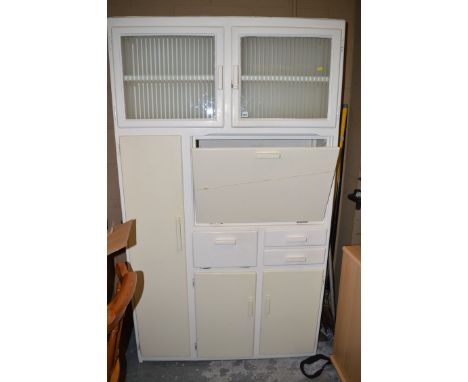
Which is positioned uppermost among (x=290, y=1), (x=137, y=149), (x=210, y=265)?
(x=290, y=1)

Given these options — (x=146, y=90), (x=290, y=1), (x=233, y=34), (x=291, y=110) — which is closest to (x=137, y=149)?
(x=146, y=90)

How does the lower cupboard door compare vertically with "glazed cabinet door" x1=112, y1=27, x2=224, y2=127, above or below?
below

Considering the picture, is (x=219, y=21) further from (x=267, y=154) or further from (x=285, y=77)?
(x=267, y=154)

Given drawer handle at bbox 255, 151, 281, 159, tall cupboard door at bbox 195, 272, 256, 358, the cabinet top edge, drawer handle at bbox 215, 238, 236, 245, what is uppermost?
the cabinet top edge

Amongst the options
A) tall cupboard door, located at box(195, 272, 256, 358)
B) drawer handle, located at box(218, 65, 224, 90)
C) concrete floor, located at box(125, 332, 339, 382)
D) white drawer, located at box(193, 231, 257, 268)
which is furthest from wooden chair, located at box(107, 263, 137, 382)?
drawer handle, located at box(218, 65, 224, 90)

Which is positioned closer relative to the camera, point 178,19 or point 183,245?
point 178,19

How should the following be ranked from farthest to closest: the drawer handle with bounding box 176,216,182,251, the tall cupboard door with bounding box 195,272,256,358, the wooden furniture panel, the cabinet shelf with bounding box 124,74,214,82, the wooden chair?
the tall cupboard door with bounding box 195,272,256,358
the drawer handle with bounding box 176,216,182,251
the cabinet shelf with bounding box 124,74,214,82
the wooden furniture panel
the wooden chair

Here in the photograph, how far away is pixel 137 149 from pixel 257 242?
910 mm

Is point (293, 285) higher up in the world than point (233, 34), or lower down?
lower down

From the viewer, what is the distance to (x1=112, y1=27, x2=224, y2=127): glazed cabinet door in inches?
58.2

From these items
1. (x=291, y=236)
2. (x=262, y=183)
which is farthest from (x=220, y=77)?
(x=291, y=236)

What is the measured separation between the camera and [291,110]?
5.41 feet

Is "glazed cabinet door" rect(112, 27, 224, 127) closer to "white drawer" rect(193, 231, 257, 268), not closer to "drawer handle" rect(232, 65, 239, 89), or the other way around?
"drawer handle" rect(232, 65, 239, 89)

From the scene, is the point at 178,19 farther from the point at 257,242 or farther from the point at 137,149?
the point at 257,242
